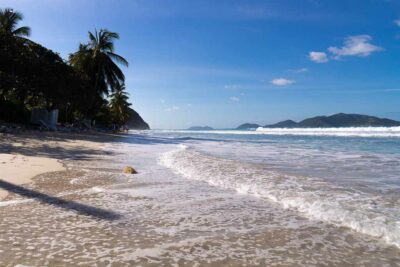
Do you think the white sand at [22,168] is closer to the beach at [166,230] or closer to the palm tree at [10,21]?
the beach at [166,230]

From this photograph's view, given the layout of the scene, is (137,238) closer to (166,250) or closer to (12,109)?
(166,250)

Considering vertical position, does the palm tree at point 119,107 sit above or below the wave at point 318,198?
above

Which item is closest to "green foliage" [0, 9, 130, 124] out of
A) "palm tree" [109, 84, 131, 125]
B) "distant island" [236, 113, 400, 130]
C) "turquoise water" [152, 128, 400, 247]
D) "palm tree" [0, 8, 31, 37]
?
"palm tree" [0, 8, 31, 37]

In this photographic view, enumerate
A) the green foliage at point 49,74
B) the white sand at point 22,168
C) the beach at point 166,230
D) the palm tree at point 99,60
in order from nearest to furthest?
the beach at point 166,230 < the white sand at point 22,168 < the green foliage at point 49,74 < the palm tree at point 99,60

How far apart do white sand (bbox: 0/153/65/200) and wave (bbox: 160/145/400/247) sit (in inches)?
133

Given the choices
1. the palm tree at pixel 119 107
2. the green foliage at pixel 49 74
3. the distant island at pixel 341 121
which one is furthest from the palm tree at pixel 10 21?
the distant island at pixel 341 121

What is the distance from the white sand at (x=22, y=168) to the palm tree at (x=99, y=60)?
93.5 feet

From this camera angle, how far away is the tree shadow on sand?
4629 mm

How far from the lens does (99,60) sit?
3666cm

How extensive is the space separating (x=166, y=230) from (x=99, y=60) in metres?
35.5

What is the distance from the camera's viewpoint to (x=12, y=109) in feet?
88.1

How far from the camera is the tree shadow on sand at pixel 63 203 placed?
4.63 m

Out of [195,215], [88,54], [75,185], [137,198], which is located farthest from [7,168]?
[88,54]

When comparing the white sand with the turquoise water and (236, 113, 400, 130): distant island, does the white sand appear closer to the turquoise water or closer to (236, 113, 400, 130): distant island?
the turquoise water
